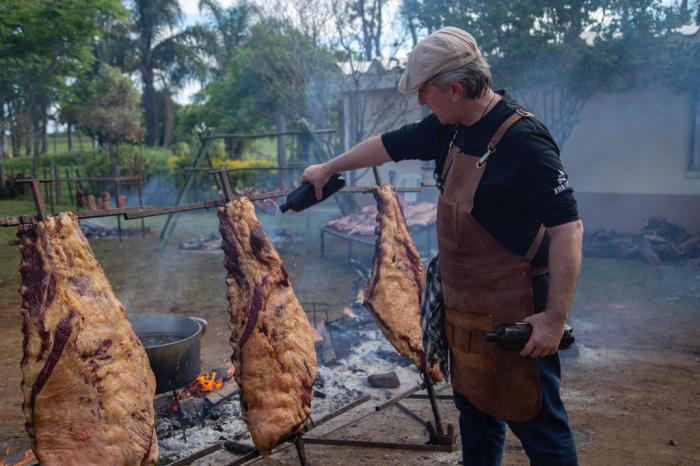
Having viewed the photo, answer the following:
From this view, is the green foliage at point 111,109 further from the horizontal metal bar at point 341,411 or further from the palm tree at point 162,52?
the horizontal metal bar at point 341,411

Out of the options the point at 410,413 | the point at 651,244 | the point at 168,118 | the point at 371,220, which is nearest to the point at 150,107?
the point at 168,118

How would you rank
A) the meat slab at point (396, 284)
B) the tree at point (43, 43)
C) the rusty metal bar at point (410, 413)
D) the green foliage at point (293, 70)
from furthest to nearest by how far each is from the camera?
the tree at point (43, 43) → the green foliage at point (293, 70) → the rusty metal bar at point (410, 413) → the meat slab at point (396, 284)

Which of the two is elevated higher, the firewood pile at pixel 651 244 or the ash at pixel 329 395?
the firewood pile at pixel 651 244

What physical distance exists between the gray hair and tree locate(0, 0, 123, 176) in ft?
48.9

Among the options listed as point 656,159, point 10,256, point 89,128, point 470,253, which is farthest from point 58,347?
point 89,128

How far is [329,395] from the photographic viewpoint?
4918 mm

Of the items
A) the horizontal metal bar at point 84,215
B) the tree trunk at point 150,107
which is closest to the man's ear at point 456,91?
the horizontal metal bar at point 84,215

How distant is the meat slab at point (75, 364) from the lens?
239cm

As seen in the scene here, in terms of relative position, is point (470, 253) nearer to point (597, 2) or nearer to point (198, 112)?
point (597, 2)

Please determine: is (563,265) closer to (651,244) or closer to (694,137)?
(651,244)

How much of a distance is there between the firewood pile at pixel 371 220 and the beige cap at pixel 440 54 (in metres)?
6.89

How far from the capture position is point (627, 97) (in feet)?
39.0

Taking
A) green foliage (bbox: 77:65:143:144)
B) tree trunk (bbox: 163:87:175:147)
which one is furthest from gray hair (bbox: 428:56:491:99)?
tree trunk (bbox: 163:87:175:147)

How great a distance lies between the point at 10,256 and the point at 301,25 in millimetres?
8616
